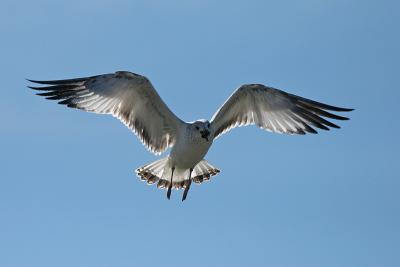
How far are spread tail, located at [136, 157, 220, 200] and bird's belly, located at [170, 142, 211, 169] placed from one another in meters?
0.73

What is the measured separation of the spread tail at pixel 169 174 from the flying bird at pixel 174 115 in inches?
0.8

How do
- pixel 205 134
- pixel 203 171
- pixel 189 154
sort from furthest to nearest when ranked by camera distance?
pixel 203 171
pixel 189 154
pixel 205 134

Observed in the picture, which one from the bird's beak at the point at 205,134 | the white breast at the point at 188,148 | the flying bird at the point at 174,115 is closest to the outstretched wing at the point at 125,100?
→ the flying bird at the point at 174,115

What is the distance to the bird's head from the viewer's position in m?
16.9

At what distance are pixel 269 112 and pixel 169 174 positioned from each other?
2514 mm

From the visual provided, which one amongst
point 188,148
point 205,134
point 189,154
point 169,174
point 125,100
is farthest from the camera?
point 169,174

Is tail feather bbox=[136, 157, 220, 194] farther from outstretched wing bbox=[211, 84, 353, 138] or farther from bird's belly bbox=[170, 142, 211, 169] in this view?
outstretched wing bbox=[211, 84, 353, 138]

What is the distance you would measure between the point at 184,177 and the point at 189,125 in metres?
1.86

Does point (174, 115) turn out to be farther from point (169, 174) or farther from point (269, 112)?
point (269, 112)

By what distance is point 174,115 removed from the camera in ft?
58.0

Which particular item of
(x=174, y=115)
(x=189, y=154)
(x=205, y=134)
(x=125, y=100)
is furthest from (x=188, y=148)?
(x=125, y=100)

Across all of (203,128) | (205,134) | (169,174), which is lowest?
(169,174)

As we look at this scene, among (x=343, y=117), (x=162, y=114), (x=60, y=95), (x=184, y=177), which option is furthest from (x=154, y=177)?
(x=343, y=117)

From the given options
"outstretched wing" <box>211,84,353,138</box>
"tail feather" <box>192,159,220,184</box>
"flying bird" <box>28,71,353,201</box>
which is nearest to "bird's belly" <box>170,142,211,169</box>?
"flying bird" <box>28,71,353,201</box>
